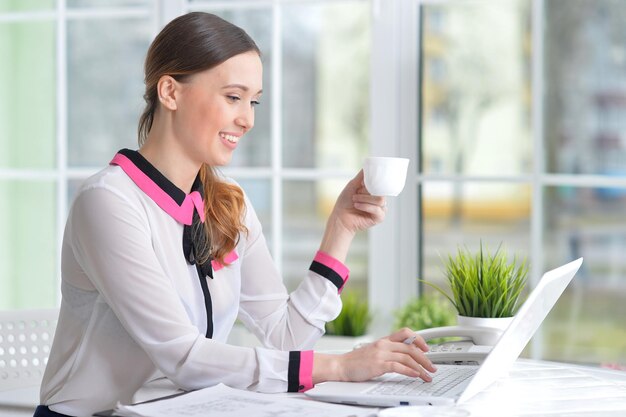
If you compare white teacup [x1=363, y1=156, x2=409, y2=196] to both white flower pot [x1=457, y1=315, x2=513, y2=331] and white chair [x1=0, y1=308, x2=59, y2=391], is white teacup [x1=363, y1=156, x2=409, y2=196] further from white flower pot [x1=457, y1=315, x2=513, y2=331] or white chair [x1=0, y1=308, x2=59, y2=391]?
white chair [x1=0, y1=308, x2=59, y2=391]

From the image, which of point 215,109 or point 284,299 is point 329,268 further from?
point 215,109

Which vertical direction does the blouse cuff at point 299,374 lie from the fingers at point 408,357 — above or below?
below

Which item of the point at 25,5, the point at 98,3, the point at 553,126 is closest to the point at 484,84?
the point at 553,126

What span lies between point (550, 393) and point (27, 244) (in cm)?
292

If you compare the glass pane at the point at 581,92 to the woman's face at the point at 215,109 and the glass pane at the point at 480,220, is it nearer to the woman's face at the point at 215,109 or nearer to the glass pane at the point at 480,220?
the glass pane at the point at 480,220

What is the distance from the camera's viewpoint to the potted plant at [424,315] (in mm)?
3236

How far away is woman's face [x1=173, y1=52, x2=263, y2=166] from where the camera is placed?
6.20 ft

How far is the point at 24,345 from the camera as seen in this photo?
2.40 meters

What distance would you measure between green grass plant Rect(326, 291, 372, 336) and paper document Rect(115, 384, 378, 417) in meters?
1.93

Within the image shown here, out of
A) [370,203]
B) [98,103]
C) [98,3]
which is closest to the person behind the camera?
[370,203]

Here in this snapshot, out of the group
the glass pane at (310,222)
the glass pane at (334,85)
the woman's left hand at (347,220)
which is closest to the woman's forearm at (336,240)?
the woman's left hand at (347,220)

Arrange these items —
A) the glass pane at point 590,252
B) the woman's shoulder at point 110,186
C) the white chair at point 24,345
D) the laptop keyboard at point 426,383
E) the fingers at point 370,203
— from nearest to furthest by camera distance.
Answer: the laptop keyboard at point 426,383 → the woman's shoulder at point 110,186 → the fingers at point 370,203 → the white chair at point 24,345 → the glass pane at point 590,252

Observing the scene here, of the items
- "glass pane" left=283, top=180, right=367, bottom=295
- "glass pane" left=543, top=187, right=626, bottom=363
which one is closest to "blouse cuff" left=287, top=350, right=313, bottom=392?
"glass pane" left=283, top=180, right=367, bottom=295

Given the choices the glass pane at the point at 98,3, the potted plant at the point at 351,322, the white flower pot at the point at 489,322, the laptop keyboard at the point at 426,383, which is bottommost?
the potted plant at the point at 351,322
